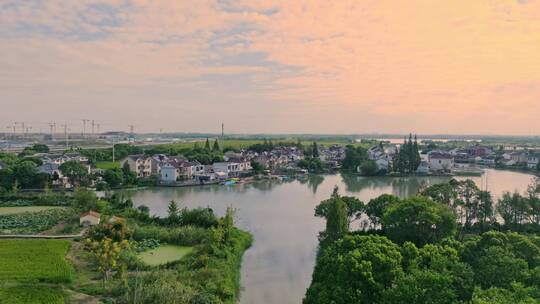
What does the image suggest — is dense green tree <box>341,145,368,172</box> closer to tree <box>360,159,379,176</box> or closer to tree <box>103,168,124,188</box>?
tree <box>360,159,379,176</box>

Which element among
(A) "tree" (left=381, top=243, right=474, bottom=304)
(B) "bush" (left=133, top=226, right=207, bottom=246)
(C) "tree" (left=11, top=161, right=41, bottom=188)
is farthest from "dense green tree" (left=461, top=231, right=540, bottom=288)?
(C) "tree" (left=11, top=161, right=41, bottom=188)

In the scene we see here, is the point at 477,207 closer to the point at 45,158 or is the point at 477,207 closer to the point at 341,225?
the point at 341,225

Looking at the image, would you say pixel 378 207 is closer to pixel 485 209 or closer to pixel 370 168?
pixel 485 209

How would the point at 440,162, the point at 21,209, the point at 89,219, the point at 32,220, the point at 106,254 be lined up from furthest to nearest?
the point at 440,162
the point at 21,209
the point at 32,220
the point at 89,219
the point at 106,254

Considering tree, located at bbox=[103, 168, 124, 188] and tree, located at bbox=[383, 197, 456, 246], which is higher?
tree, located at bbox=[383, 197, 456, 246]

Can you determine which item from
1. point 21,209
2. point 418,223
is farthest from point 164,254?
point 21,209

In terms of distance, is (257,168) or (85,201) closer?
(85,201)

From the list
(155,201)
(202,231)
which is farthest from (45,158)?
(202,231)
